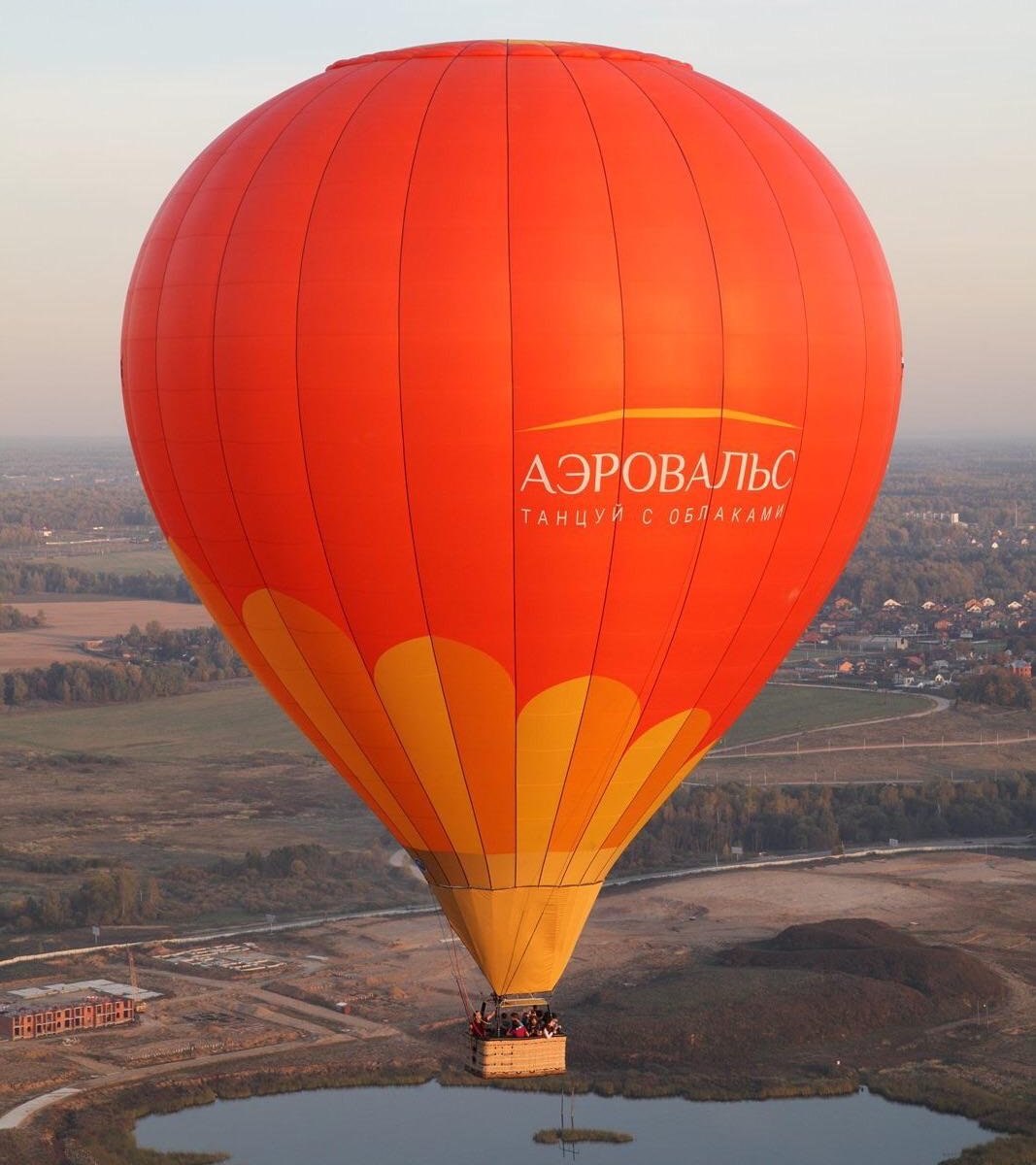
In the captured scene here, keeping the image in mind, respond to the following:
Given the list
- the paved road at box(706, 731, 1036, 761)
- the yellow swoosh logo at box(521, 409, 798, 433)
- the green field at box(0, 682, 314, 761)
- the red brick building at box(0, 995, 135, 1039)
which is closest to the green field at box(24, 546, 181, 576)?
the green field at box(0, 682, 314, 761)

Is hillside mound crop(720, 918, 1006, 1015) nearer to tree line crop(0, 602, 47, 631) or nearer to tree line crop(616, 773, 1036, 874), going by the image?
tree line crop(616, 773, 1036, 874)

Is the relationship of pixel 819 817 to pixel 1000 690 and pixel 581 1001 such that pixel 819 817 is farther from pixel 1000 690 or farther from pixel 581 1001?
pixel 1000 690

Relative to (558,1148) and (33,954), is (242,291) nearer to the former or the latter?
(558,1148)

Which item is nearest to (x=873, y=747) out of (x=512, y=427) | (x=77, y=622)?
(x=77, y=622)

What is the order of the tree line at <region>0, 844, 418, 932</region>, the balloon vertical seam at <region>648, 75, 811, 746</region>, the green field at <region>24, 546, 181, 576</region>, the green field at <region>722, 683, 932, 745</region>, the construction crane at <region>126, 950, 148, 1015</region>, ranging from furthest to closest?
1. the green field at <region>24, 546, 181, 576</region>
2. the green field at <region>722, 683, 932, 745</region>
3. the tree line at <region>0, 844, 418, 932</region>
4. the construction crane at <region>126, 950, 148, 1015</region>
5. the balloon vertical seam at <region>648, 75, 811, 746</region>

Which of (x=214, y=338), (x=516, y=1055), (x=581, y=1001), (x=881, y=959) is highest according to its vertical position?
(x=214, y=338)

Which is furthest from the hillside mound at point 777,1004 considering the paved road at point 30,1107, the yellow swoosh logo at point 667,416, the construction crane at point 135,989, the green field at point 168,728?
the green field at point 168,728

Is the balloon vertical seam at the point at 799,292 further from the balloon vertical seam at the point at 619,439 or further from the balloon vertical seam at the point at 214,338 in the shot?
the balloon vertical seam at the point at 214,338
